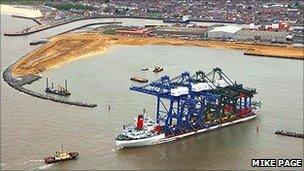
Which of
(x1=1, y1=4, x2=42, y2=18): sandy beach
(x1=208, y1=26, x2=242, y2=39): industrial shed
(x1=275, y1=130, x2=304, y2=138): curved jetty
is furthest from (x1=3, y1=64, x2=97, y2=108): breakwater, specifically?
(x1=1, y1=4, x2=42, y2=18): sandy beach

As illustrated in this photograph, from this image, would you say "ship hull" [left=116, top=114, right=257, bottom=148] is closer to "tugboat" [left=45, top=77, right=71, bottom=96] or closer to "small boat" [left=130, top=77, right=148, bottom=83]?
"tugboat" [left=45, top=77, right=71, bottom=96]

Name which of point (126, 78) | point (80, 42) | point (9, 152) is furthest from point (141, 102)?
point (80, 42)

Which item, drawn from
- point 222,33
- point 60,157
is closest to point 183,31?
point 222,33

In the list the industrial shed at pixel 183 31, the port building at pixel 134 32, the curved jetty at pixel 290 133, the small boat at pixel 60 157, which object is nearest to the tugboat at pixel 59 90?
the small boat at pixel 60 157

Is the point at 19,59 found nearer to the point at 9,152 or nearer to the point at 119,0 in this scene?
the point at 9,152

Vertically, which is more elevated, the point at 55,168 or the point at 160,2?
the point at 160,2

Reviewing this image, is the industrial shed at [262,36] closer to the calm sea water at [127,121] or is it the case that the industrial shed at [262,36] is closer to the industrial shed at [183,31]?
the industrial shed at [183,31]
